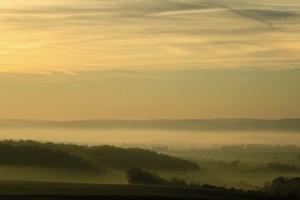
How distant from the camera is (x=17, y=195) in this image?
299 feet

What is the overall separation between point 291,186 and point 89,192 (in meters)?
21.2

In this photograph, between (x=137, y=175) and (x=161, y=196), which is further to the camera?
(x=137, y=175)

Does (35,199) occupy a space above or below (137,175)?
below

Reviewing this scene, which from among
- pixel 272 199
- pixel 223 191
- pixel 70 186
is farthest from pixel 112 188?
pixel 272 199

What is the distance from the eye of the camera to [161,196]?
317ft

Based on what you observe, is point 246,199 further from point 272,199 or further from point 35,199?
point 35,199

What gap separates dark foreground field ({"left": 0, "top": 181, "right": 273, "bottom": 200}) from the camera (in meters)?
92.3

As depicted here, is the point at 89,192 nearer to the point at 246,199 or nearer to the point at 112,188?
the point at 112,188

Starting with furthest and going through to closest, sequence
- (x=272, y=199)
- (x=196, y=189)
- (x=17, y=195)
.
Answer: (x=196, y=189)
(x=272, y=199)
(x=17, y=195)

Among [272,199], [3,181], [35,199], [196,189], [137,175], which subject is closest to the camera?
[35,199]

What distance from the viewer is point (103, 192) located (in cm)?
10150

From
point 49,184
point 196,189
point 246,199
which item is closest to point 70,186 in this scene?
point 49,184

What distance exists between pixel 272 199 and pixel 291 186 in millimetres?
6346

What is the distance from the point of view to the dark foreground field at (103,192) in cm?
9231
